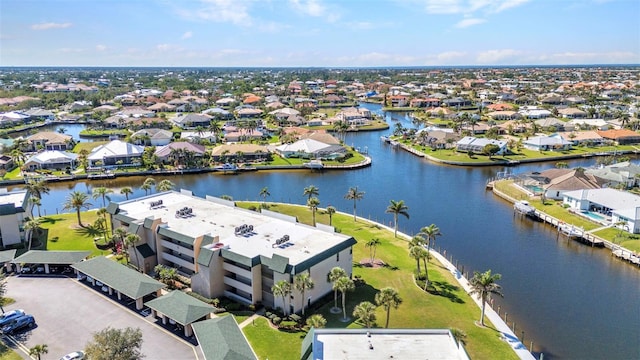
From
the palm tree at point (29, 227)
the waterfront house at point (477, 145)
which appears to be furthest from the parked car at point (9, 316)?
the waterfront house at point (477, 145)

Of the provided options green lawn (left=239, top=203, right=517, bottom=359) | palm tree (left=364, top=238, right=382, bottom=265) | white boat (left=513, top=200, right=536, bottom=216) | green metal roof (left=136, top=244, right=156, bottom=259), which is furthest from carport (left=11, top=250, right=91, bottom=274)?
white boat (left=513, top=200, right=536, bottom=216)

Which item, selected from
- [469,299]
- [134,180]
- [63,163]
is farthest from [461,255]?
[63,163]

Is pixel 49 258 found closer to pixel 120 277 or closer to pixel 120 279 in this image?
pixel 120 277

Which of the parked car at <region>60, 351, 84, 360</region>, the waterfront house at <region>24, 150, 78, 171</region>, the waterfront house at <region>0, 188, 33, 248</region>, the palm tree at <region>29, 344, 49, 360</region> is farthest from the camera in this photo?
the waterfront house at <region>24, 150, 78, 171</region>

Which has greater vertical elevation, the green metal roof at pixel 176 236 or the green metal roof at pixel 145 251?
the green metal roof at pixel 176 236

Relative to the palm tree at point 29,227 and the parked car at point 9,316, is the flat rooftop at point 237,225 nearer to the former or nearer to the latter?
the palm tree at point 29,227

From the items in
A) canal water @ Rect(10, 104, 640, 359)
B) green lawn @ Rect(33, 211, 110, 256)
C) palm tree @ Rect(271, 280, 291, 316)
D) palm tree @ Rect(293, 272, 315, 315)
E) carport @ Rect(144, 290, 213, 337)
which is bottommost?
canal water @ Rect(10, 104, 640, 359)

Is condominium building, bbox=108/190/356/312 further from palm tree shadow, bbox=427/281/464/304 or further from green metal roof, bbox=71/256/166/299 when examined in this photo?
palm tree shadow, bbox=427/281/464/304
